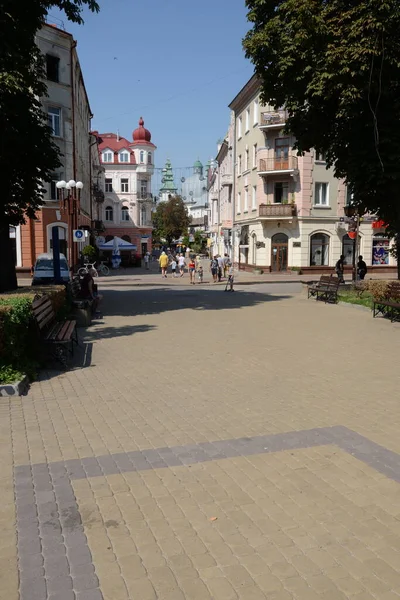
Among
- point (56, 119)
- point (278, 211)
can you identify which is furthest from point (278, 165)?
point (56, 119)

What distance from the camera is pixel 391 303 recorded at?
1321 cm

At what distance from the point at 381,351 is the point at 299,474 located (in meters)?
5.92

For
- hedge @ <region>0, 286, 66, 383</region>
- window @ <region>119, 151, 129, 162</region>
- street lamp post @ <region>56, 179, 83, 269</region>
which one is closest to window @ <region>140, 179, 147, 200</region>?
window @ <region>119, 151, 129, 162</region>

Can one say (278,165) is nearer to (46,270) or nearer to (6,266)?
(46,270)

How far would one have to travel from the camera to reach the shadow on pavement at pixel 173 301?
671 inches

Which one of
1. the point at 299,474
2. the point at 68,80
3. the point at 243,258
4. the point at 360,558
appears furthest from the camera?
the point at 243,258

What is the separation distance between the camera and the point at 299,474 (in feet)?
14.9

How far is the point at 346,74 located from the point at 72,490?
14.1m

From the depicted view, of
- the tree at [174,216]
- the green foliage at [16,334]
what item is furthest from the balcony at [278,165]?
the tree at [174,216]

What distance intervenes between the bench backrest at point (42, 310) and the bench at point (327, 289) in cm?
1112

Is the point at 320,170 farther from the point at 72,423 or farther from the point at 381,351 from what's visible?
the point at 72,423

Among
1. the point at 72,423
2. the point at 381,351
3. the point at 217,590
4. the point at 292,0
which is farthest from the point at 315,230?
the point at 217,590

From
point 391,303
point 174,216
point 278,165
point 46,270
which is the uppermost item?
point 278,165

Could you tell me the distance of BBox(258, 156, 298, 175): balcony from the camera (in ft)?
119
